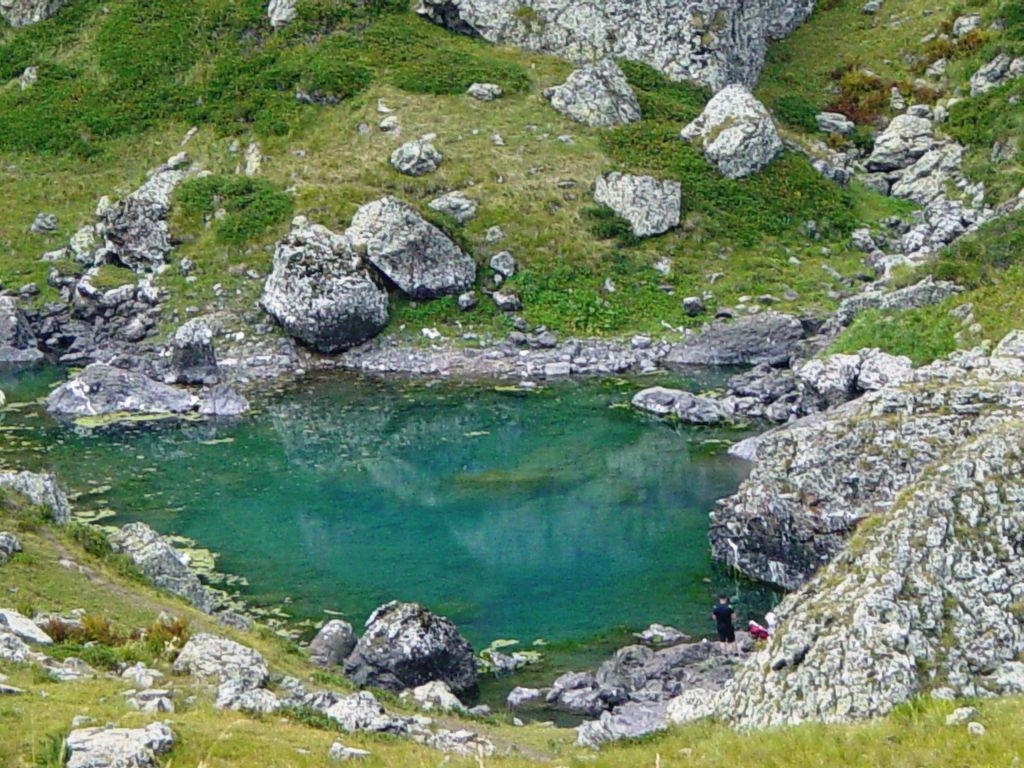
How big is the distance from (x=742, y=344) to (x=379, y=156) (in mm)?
30357

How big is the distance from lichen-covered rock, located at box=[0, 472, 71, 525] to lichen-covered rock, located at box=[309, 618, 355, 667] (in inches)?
326

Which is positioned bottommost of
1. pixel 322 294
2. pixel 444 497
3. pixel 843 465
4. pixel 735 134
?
pixel 444 497

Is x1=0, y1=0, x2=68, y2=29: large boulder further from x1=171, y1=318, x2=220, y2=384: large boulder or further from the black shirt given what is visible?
the black shirt

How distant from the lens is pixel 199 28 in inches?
3952

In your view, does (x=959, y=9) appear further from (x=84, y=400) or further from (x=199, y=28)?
(x=84, y=400)

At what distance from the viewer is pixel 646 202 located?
267 feet

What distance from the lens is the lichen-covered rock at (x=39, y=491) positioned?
3481cm

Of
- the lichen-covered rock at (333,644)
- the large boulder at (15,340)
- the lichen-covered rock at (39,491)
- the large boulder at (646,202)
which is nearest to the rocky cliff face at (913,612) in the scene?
the lichen-covered rock at (333,644)

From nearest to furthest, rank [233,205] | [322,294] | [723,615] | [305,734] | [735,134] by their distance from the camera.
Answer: [305,734], [723,615], [322,294], [233,205], [735,134]

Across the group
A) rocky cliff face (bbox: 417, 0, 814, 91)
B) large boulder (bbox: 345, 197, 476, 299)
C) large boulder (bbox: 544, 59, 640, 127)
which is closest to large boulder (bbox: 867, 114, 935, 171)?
rocky cliff face (bbox: 417, 0, 814, 91)

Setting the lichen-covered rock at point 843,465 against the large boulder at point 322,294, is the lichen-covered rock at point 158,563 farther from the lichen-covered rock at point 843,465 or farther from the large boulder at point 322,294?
the large boulder at point 322,294

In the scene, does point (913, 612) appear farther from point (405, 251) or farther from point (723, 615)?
point (405, 251)

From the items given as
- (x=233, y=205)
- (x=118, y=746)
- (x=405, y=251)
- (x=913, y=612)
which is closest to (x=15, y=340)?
(x=233, y=205)

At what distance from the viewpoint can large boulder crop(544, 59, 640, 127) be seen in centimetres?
8850
